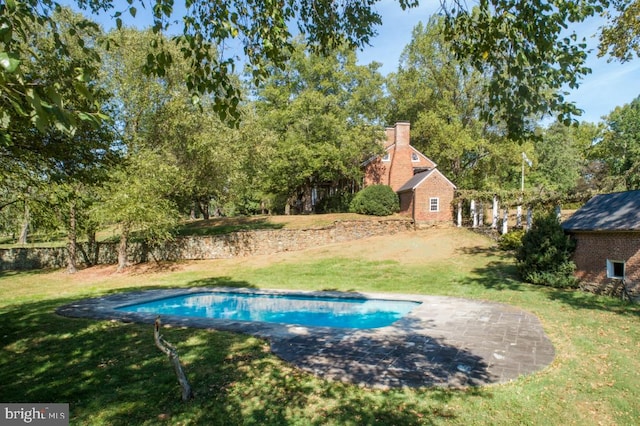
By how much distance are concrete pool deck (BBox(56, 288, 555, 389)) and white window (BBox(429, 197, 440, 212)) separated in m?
22.4

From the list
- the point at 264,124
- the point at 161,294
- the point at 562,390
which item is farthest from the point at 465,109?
the point at 562,390

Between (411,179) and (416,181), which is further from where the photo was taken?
(411,179)

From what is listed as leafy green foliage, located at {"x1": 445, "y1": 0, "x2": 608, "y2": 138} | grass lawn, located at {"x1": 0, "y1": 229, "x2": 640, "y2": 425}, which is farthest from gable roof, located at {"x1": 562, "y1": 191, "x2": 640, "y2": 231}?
leafy green foliage, located at {"x1": 445, "y1": 0, "x2": 608, "y2": 138}

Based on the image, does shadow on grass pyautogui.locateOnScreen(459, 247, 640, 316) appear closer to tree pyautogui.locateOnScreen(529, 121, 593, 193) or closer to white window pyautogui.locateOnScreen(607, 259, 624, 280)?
white window pyautogui.locateOnScreen(607, 259, 624, 280)

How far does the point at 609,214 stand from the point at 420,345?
39.2ft

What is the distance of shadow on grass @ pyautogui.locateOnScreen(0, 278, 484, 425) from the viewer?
5.65 metres

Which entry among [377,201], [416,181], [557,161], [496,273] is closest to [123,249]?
[377,201]

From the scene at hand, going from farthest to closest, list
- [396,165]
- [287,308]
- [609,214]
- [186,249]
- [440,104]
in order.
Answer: [440,104], [396,165], [186,249], [287,308], [609,214]

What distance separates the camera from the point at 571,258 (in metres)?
16.5

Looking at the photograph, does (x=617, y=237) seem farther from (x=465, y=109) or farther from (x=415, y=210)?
(x=465, y=109)

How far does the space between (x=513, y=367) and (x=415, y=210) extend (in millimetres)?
27908

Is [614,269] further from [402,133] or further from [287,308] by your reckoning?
[402,133]

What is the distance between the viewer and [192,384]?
22.1ft

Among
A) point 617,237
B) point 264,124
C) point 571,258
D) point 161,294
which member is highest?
point 264,124
